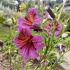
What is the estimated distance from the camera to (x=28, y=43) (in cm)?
69

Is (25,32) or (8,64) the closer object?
(25,32)

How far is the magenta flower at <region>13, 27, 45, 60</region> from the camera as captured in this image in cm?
65

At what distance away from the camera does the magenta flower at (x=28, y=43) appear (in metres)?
0.65

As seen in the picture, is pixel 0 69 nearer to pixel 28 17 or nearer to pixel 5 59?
pixel 5 59

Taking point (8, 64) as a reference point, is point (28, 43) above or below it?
above

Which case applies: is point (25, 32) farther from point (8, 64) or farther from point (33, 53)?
point (8, 64)

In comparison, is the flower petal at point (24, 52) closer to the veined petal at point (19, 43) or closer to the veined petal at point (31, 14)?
the veined petal at point (19, 43)

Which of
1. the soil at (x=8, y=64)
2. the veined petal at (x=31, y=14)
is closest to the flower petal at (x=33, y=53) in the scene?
the veined petal at (x=31, y=14)

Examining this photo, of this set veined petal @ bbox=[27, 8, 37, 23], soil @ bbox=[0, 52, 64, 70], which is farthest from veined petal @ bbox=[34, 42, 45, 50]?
soil @ bbox=[0, 52, 64, 70]

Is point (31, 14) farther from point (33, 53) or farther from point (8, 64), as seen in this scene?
point (8, 64)

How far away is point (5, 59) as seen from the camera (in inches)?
55.6

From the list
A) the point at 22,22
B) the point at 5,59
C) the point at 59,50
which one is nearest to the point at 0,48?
the point at 5,59

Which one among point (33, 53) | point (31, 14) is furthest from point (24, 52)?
point (31, 14)

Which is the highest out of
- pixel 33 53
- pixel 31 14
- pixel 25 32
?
pixel 31 14
